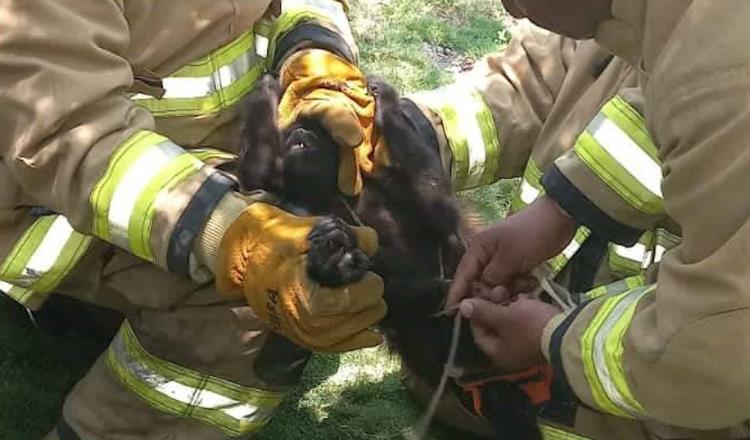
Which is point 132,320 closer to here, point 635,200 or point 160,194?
point 160,194

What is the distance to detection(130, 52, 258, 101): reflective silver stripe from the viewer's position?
255 cm

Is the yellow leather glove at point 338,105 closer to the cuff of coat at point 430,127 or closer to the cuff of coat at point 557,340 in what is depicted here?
the cuff of coat at point 430,127

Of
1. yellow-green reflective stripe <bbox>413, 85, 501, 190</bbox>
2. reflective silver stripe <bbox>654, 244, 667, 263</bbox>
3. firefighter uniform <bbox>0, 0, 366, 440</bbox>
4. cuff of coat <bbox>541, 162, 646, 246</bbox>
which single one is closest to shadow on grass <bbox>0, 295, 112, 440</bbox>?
firefighter uniform <bbox>0, 0, 366, 440</bbox>

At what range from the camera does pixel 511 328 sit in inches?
88.3

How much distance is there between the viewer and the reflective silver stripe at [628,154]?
7.33 ft

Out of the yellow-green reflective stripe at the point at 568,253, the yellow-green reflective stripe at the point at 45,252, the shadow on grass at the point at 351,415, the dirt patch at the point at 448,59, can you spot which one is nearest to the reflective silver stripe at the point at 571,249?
the yellow-green reflective stripe at the point at 568,253

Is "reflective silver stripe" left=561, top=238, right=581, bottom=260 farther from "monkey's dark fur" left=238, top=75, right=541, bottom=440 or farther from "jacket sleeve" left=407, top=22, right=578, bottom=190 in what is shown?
"jacket sleeve" left=407, top=22, right=578, bottom=190

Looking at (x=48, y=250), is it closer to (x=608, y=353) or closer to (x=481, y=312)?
(x=481, y=312)

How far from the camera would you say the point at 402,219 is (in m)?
2.44

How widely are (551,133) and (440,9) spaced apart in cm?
151

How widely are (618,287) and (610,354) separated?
1.33 feet

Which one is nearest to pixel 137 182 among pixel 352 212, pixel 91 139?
pixel 91 139

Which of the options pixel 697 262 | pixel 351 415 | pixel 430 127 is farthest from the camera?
pixel 351 415

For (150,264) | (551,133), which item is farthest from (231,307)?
(551,133)
